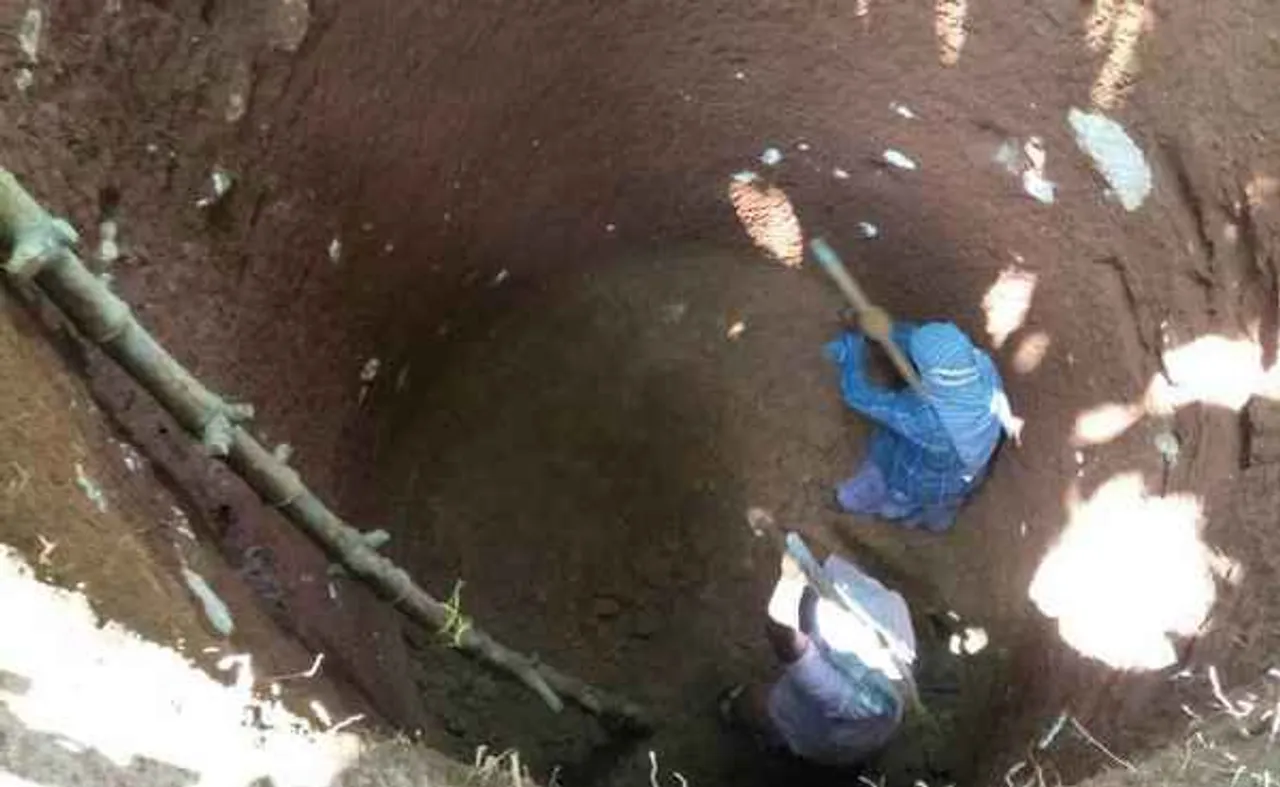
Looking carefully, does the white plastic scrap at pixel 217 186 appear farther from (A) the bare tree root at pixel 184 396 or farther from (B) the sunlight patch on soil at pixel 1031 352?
(B) the sunlight patch on soil at pixel 1031 352

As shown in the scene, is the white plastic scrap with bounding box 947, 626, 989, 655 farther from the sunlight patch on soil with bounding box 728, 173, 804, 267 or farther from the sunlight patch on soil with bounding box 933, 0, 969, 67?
the sunlight patch on soil with bounding box 933, 0, 969, 67

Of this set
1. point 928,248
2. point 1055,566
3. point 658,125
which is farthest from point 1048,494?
point 658,125

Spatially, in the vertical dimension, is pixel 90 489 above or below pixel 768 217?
above

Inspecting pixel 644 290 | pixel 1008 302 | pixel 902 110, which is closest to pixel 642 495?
pixel 644 290

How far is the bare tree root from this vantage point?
6.67 feet

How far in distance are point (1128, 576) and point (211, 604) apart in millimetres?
Result: 2022

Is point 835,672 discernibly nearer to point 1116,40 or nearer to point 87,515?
point 1116,40

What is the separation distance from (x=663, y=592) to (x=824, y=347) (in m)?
0.87

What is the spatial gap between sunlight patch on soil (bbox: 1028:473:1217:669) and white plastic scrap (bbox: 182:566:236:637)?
1.80 metres

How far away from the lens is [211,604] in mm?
2172

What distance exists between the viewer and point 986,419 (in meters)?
3.72

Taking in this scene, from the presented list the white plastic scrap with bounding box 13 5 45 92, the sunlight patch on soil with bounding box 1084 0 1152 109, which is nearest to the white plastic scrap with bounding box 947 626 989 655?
the sunlight patch on soil with bounding box 1084 0 1152 109

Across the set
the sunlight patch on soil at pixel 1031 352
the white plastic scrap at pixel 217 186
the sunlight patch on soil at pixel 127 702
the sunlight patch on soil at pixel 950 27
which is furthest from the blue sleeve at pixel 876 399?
the sunlight patch on soil at pixel 127 702

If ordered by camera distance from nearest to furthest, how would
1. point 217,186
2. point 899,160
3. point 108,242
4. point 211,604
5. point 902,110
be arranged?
point 211,604 < point 108,242 < point 217,186 < point 902,110 < point 899,160
